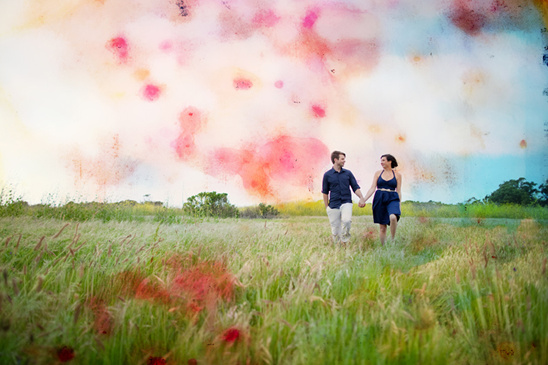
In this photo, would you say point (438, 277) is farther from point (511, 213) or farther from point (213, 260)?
point (511, 213)

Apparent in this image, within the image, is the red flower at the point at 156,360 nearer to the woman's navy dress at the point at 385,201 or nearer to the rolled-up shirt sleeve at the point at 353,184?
the woman's navy dress at the point at 385,201

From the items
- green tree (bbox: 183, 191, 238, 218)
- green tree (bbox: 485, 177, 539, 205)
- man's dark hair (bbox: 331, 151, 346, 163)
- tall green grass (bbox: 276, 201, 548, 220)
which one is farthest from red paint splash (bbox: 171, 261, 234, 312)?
green tree (bbox: 485, 177, 539, 205)

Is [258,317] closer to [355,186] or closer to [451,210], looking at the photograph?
[355,186]

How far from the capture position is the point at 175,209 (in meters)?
11.8

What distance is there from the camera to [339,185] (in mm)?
6555

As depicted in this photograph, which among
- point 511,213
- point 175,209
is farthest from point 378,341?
point 511,213

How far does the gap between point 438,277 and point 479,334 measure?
1056 millimetres

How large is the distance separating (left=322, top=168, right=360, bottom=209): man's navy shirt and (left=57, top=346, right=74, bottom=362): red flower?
5.40 metres

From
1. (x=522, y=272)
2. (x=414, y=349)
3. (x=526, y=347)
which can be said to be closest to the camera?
(x=414, y=349)

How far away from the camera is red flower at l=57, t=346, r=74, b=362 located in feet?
5.30

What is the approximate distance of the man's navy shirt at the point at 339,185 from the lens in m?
6.54

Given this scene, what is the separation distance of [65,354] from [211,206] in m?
11.6

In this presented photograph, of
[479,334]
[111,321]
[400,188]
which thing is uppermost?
[400,188]

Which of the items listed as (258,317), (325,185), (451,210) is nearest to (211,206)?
(325,185)
